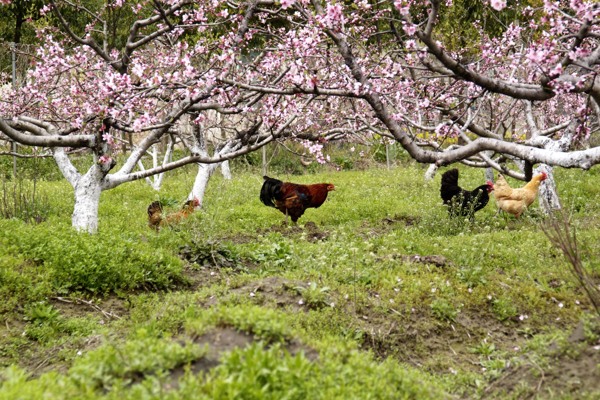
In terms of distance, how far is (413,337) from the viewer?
6.03 m

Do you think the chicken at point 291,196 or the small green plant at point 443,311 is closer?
the small green plant at point 443,311

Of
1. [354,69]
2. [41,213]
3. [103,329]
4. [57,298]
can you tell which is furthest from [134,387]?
[41,213]

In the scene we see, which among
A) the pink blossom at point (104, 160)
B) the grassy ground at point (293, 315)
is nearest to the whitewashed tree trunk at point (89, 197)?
the pink blossom at point (104, 160)

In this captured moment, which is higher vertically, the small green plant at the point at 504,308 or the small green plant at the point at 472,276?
the small green plant at the point at 472,276

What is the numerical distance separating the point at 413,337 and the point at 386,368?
144 cm

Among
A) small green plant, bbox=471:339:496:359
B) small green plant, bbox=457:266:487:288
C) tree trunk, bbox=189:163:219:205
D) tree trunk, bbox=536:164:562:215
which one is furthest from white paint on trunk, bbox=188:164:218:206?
small green plant, bbox=471:339:496:359

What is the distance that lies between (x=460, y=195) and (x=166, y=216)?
234 inches

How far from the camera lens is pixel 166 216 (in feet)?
33.4

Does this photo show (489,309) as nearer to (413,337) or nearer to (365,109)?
(413,337)

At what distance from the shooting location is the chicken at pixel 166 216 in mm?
9766

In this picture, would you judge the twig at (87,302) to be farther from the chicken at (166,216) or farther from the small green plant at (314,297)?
the chicken at (166,216)

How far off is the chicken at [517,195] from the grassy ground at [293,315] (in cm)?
43

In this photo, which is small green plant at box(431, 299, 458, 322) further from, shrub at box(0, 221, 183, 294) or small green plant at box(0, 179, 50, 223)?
small green plant at box(0, 179, 50, 223)

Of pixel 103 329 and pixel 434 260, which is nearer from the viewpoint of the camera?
pixel 103 329
